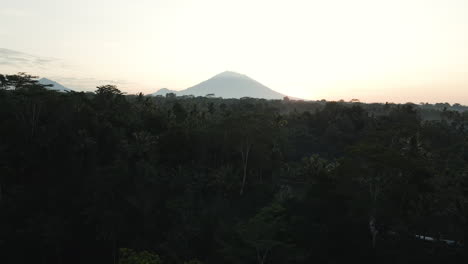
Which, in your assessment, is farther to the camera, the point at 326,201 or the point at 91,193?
the point at 91,193

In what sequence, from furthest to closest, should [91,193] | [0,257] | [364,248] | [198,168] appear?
[198,168] < [91,193] < [0,257] < [364,248]

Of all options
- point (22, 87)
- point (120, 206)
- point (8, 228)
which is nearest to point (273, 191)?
point (120, 206)

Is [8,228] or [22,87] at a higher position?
[22,87]

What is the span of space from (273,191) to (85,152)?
1650 centimetres

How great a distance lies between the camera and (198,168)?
1214 inches

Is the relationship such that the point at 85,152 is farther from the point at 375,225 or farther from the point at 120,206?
the point at 375,225

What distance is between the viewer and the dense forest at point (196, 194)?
19297mm

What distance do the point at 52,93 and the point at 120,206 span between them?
579 inches

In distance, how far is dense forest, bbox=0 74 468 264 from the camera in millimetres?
19297

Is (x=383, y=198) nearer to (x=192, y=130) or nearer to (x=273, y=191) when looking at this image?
(x=273, y=191)

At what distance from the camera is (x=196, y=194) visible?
28.0m

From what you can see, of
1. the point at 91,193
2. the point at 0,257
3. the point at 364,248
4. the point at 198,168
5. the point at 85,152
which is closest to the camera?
the point at 364,248

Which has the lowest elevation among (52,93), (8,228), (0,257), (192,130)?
(0,257)

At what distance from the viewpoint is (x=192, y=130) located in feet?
107
